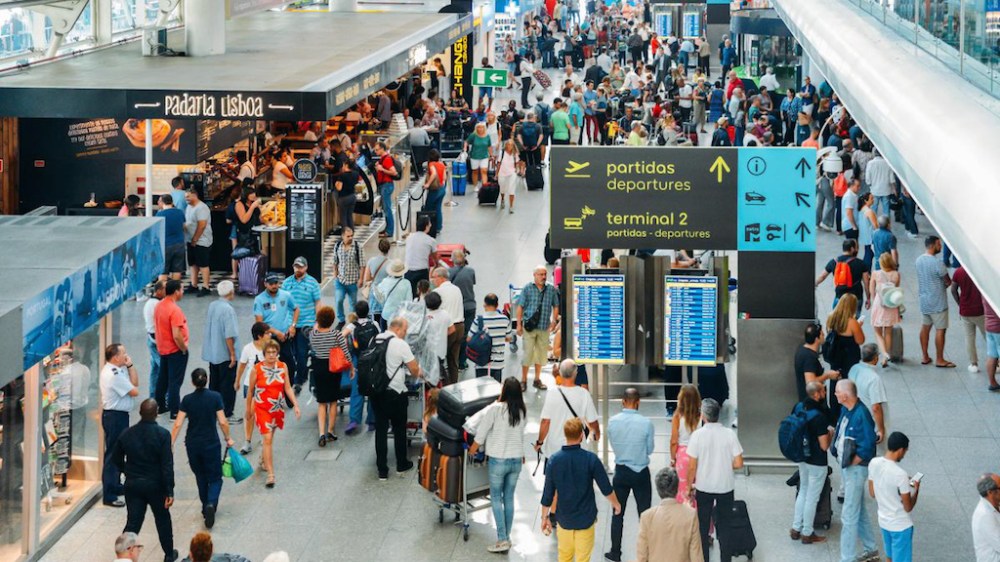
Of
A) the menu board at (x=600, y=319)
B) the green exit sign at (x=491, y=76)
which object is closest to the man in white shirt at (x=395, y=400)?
the menu board at (x=600, y=319)

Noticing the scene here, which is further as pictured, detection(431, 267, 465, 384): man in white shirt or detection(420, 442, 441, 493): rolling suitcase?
detection(431, 267, 465, 384): man in white shirt

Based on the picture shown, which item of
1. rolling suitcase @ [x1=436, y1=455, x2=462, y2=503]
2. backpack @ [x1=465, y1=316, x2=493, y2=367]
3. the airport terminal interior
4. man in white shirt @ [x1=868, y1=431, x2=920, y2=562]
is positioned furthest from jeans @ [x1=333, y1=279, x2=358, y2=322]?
man in white shirt @ [x1=868, y1=431, x2=920, y2=562]

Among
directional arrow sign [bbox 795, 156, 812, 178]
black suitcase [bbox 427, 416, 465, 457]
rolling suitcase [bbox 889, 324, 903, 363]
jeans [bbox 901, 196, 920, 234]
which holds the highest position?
directional arrow sign [bbox 795, 156, 812, 178]

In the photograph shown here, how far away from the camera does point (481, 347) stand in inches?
567

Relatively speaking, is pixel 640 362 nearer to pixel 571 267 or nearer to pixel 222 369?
pixel 571 267

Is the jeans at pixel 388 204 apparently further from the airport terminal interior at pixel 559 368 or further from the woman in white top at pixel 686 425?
the woman in white top at pixel 686 425

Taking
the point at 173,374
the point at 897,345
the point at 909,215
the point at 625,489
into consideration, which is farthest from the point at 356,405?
the point at 909,215

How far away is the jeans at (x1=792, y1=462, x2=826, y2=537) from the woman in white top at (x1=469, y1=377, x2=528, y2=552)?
2.11 meters

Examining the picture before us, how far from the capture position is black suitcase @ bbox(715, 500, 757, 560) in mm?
10469

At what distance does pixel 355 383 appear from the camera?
44.8 feet

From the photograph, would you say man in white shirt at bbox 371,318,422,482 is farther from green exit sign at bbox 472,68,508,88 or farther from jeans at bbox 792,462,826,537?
green exit sign at bbox 472,68,508,88

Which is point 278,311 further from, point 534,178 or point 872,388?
point 534,178

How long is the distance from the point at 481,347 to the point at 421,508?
275 cm

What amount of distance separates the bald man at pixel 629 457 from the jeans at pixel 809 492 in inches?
46.7
